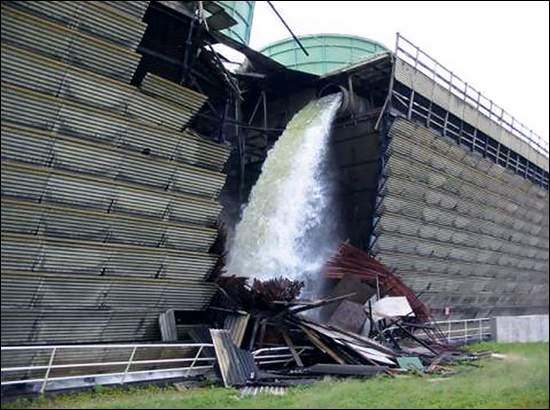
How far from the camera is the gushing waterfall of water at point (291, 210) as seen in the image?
19.9m

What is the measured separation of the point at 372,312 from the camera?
17.8 m

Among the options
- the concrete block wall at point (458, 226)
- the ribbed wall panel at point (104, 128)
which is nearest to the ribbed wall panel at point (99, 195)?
the ribbed wall panel at point (104, 128)

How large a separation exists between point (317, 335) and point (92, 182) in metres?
7.42

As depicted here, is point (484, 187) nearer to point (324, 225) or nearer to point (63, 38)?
point (324, 225)

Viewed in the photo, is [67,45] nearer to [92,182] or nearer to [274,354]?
[92,182]

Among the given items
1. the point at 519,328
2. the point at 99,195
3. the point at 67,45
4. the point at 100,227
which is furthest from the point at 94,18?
the point at 519,328

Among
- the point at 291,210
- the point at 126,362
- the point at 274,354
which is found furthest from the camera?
the point at 291,210

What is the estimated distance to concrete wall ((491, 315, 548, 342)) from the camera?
24.1 metres

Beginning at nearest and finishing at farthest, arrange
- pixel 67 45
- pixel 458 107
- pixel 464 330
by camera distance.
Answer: pixel 67 45
pixel 464 330
pixel 458 107

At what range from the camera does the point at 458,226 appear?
2516cm

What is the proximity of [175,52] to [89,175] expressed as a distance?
16.1ft

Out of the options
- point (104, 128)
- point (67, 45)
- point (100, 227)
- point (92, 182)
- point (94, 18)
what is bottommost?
point (100, 227)

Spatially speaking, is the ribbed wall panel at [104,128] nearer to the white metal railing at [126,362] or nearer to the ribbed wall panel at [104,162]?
the ribbed wall panel at [104,162]

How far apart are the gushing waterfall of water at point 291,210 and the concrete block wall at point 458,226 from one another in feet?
Result: 9.06
